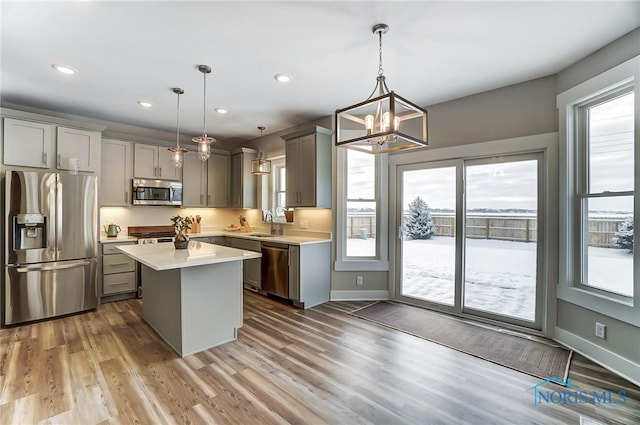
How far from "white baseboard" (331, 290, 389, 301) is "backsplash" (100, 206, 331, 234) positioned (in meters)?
0.96

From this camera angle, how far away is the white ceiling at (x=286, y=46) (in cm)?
209

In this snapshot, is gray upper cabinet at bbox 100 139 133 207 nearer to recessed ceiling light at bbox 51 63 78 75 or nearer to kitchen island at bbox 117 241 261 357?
recessed ceiling light at bbox 51 63 78 75

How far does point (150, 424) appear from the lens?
184cm

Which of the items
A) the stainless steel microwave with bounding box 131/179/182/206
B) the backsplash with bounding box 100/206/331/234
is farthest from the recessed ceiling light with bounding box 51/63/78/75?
the backsplash with bounding box 100/206/331/234

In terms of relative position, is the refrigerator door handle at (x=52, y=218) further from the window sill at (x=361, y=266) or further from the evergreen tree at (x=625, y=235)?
the evergreen tree at (x=625, y=235)

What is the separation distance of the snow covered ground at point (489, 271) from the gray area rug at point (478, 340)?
13.1 inches

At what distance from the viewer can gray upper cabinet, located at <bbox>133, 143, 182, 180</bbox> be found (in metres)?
4.75

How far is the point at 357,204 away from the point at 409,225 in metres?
0.79

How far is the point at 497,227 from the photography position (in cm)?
349

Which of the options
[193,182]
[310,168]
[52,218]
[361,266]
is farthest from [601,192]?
[52,218]

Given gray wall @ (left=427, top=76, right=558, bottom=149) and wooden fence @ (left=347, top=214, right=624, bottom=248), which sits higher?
gray wall @ (left=427, top=76, right=558, bottom=149)

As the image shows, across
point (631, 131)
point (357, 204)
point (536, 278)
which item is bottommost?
point (536, 278)

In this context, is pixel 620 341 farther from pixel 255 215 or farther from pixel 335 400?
pixel 255 215

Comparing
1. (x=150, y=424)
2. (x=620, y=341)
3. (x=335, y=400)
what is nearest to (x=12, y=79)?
(x=150, y=424)
